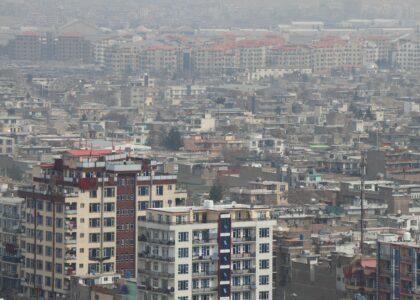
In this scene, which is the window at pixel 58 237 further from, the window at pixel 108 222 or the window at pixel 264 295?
the window at pixel 264 295

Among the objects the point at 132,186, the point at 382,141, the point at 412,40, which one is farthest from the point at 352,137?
the point at 412,40

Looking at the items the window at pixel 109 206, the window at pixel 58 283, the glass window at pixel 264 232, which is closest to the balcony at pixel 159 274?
the glass window at pixel 264 232

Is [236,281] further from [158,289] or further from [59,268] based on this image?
[59,268]

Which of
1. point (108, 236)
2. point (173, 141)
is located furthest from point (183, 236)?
point (173, 141)

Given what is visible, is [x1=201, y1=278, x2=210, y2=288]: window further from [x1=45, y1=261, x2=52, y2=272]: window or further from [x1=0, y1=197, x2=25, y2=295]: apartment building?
[x1=0, y1=197, x2=25, y2=295]: apartment building

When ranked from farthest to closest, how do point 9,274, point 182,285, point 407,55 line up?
point 407,55 < point 9,274 < point 182,285

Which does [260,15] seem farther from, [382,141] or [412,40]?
[382,141]

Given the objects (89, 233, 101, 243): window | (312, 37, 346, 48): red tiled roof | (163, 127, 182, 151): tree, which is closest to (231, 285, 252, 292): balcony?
(89, 233, 101, 243): window
